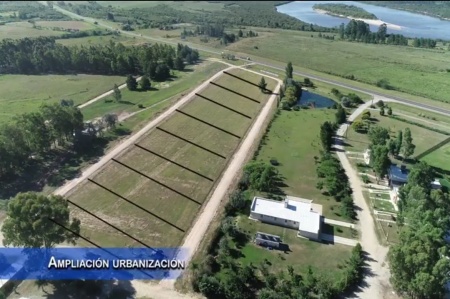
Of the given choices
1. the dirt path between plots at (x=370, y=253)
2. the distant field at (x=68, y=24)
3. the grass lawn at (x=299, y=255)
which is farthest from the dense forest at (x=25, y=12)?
the dirt path between plots at (x=370, y=253)

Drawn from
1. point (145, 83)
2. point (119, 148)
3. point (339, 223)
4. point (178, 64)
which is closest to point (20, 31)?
point (178, 64)

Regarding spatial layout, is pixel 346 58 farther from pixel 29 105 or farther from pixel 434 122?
pixel 29 105

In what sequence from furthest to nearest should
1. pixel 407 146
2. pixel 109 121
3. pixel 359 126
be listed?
1. pixel 359 126
2. pixel 109 121
3. pixel 407 146

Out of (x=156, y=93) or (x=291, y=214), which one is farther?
(x=156, y=93)

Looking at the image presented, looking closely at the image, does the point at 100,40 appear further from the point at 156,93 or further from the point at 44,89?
the point at 156,93

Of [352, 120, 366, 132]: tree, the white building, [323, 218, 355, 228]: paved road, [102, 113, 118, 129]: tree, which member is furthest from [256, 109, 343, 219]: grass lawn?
[102, 113, 118, 129]: tree

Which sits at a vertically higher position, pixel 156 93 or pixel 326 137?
pixel 156 93

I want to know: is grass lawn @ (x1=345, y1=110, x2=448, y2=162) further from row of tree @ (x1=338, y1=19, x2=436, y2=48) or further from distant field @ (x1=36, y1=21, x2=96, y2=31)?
distant field @ (x1=36, y1=21, x2=96, y2=31)

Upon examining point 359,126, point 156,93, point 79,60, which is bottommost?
point 359,126

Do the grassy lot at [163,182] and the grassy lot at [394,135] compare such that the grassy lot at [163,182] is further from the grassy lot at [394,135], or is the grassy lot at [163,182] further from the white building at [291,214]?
the grassy lot at [394,135]
